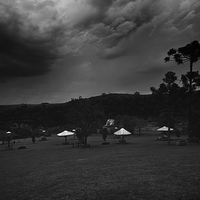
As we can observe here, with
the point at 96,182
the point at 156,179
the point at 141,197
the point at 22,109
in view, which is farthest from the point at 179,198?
the point at 22,109

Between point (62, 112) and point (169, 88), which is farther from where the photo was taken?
point (62, 112)

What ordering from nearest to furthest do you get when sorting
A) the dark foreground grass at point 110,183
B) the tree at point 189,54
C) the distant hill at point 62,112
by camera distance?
1. the dark foreground grass at point 110,183
2. the tree at point 189,54
3. the distant hill at point 62,112

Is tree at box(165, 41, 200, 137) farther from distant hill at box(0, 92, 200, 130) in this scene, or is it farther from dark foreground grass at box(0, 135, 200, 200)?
distant hill at box(0, 92, 200, 130)

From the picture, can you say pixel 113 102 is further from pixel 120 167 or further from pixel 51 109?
pixel 120 167

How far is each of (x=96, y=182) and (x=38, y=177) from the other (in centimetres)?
419

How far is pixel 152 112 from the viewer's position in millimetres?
74938

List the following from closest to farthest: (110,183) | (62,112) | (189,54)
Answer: (110,183) < (189,54) < (62,112)

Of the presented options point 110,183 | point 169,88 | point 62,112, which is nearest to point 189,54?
point 169,88

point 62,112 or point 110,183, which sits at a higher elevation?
point 62,112

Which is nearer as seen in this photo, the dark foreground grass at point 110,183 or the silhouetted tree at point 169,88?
the dark foreground grass at point 110,183

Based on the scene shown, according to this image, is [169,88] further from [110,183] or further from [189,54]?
[110,183]

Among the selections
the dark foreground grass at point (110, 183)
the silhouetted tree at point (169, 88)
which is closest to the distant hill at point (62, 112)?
the silhouetted tree at point (169, 88)

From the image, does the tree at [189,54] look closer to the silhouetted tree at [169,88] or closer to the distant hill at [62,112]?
the silhouetted tree at [169,88]

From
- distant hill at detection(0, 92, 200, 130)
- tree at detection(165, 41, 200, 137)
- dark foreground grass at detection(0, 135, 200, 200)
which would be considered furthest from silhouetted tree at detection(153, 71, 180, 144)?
distant hill at detection(0, 92, 200, 130)
